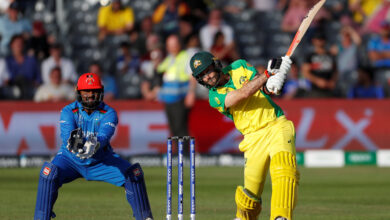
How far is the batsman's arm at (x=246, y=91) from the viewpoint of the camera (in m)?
7.68

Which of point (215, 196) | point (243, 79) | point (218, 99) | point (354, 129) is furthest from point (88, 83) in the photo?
point (354, 129)

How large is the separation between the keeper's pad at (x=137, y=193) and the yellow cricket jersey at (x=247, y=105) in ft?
3.28

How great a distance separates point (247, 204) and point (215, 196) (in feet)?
12.0

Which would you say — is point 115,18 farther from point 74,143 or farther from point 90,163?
point 74,143

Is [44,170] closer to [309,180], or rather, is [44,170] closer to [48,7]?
[309,180]

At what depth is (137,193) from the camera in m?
8.23

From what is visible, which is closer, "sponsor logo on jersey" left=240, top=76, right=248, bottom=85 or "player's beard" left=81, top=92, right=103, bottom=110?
"sponsor logo on jersey" left=240, top=76, right=248, bottom=85

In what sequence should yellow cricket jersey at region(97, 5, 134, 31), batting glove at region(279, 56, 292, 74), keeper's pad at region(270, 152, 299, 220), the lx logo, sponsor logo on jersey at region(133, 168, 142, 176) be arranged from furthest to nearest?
yellow cricket jersey at region(97, 5, 134, 31) → the lx logo → sponsor logo on jersey at region(133, 168, 142, 176) → keeper's pad at region(270, 152, 299, 220) → batting glove at region(279, 56, 292, 74)

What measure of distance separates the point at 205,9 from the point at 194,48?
11.5ft

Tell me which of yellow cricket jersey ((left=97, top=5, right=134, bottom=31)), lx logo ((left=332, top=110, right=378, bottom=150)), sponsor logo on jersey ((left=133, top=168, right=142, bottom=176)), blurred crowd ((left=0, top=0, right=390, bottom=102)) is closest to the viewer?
sponsor logo on jersey ((left=133, top=168, right=142, bottom=176))

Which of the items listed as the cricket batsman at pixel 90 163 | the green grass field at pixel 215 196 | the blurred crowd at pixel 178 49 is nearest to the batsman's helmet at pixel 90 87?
the cricket batsman at pixel 90 163

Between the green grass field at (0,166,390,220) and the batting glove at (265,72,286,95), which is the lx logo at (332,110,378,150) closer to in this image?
the green grass field at (0,166,390,220)

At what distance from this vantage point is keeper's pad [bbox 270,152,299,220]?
25.1 ft

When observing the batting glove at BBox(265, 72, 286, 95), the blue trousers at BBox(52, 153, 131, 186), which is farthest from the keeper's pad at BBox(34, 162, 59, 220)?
the batting glove at BBox(265, 72, 286, 95)
